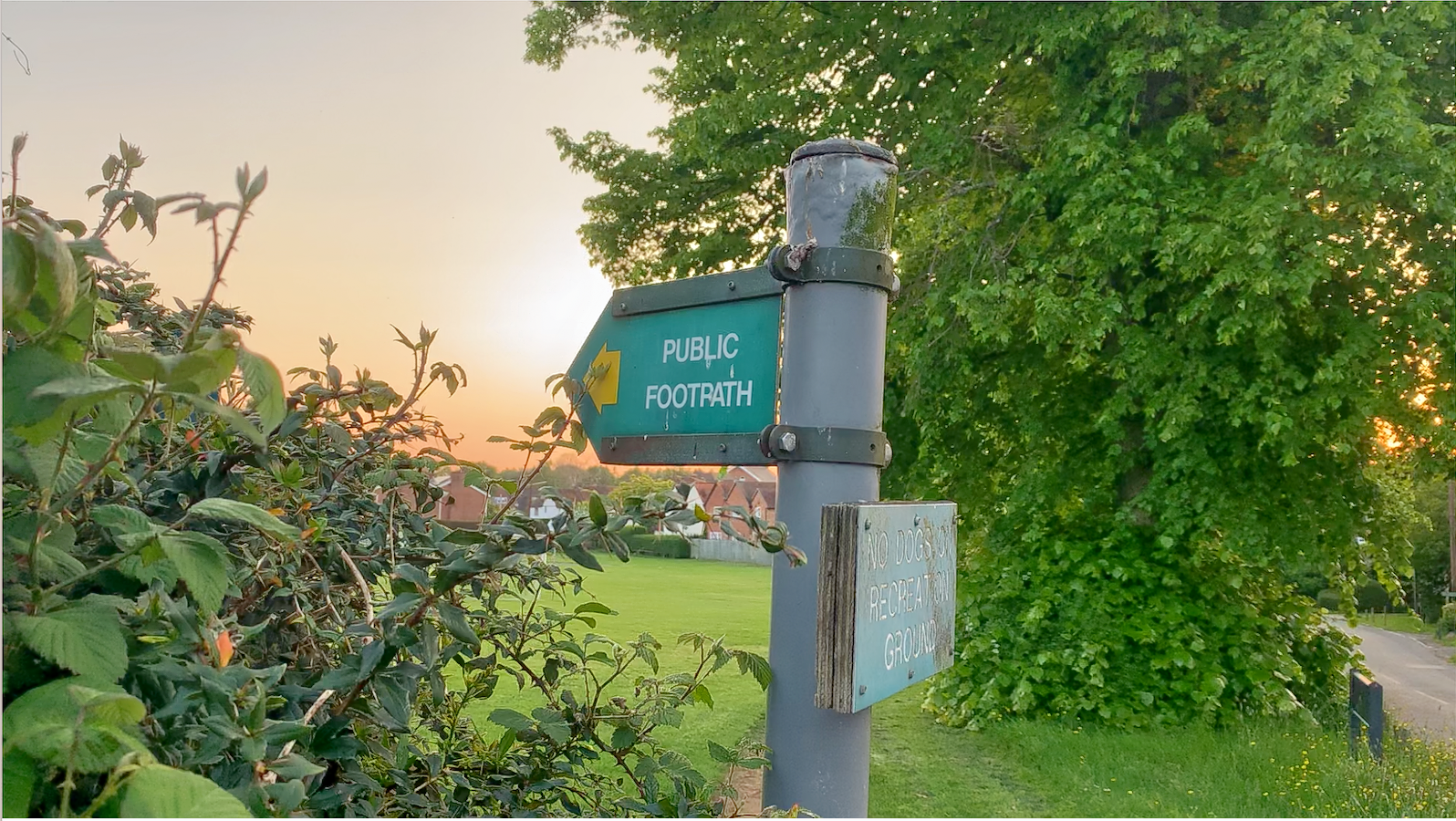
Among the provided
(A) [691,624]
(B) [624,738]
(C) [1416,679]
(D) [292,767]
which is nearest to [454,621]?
(D) [292,767]

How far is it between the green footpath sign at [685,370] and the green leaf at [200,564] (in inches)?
34.6

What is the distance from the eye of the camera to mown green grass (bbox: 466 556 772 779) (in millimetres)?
6273

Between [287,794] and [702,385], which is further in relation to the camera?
[702,385]

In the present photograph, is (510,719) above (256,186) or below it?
below

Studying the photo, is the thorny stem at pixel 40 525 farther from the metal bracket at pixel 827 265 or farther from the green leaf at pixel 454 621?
the metal bracket at pixel 827 265

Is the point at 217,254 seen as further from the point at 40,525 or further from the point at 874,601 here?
the point at 874,601

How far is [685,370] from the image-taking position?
171cm

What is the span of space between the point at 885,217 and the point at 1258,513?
685 cm

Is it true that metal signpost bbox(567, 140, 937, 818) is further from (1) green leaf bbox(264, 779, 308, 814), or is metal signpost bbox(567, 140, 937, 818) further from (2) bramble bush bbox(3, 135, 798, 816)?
(1) green leaf bbox(264, 779, 308, 814)

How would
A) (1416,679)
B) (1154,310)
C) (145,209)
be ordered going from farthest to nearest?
(1416,679)
(1154,310)
(145,209)

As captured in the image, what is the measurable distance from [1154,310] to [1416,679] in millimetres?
11796

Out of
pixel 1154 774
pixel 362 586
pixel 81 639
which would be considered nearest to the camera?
pixel 81 639

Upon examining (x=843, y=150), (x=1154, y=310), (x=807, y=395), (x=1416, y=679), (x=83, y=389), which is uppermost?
(x=1154, y=310)

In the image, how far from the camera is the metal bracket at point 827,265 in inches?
60.1
